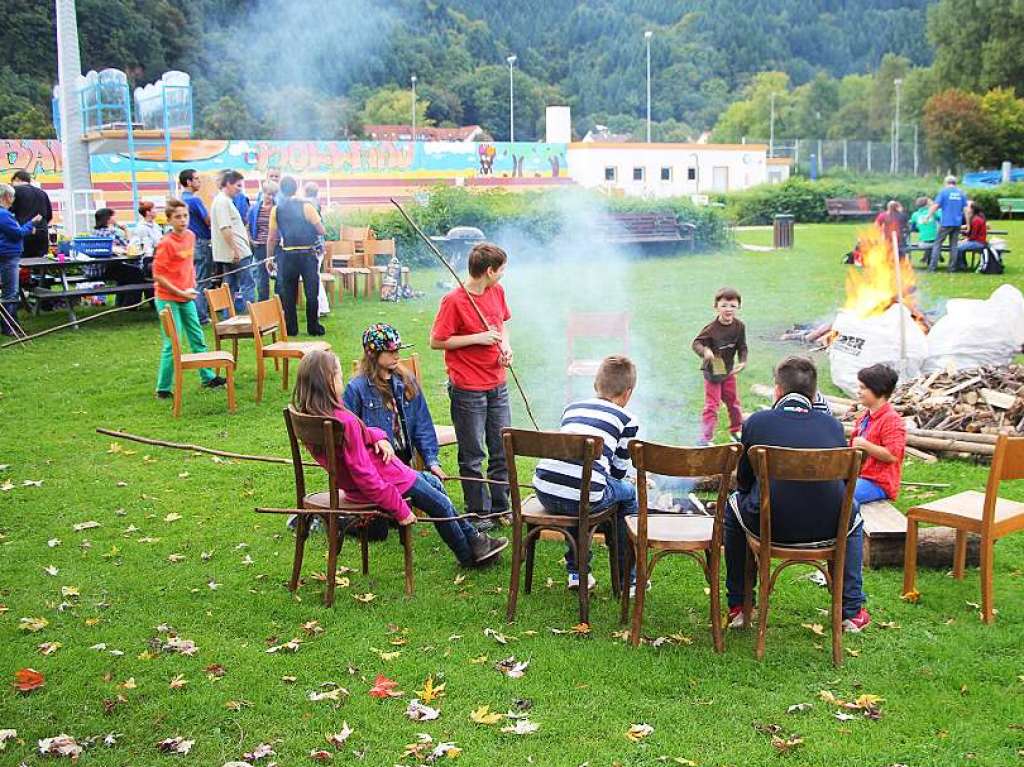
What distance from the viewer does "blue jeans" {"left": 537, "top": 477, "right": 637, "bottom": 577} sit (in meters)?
5.15

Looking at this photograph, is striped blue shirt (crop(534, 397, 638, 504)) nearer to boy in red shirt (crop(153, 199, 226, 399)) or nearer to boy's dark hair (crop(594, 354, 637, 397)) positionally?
boy's dark hair (crop(594, 354, 637, 397))

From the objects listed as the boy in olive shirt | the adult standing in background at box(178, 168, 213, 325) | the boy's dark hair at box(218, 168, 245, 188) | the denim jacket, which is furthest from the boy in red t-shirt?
the adult standing in background at box(178, 168, 213, 325)

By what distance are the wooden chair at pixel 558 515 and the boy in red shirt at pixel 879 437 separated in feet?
5.10

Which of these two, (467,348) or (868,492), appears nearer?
(868,492)

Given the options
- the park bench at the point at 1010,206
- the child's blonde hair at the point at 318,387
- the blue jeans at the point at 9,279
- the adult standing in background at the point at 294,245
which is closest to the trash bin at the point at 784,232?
the park bench at the point at 1010,206

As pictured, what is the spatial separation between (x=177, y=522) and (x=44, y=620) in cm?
161

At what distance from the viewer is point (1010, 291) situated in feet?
34.3

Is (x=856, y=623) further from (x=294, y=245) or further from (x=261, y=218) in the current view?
(x=261, y=218)

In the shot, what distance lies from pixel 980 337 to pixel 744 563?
20.2 ft

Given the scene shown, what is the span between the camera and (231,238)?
44.1 feet

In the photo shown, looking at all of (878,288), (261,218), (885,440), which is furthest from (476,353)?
(261,218)

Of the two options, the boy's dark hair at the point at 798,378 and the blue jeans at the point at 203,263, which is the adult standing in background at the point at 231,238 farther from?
the boy's dark hair at the point at 798,378

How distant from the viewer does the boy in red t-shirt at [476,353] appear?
618cm

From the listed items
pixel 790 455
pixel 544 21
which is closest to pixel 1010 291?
pixel 790 455
